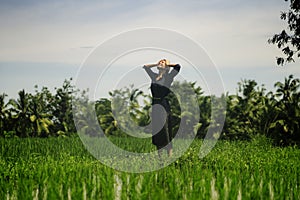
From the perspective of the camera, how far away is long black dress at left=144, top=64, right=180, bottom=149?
7.66 metres

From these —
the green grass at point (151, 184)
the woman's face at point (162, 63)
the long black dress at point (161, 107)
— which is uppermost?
the woman's face at point (162, 63)

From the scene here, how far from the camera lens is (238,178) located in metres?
5.32

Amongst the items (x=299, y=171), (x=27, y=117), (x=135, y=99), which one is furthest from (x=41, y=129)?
(x=299, y=171)

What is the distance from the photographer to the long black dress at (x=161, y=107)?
25.1ft

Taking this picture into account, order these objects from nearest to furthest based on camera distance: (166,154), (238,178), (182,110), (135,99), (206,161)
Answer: (238,178) < (206,161) < (166,154) < (135,99) < (182,110)

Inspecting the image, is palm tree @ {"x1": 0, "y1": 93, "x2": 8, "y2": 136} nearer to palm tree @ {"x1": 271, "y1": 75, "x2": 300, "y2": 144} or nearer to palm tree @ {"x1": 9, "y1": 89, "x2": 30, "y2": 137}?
palm tree @ {"x1": 9, "y1": 89, "x2": 30, "y2": 137}

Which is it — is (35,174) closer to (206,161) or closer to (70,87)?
(206,161)

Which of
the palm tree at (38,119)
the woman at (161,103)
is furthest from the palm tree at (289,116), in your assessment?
the palm tree at (38,119)

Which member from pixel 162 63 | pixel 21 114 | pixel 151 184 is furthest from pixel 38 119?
pixel 151 184

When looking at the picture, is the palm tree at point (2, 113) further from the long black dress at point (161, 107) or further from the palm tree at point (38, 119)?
the long black dress at point (161, 107)

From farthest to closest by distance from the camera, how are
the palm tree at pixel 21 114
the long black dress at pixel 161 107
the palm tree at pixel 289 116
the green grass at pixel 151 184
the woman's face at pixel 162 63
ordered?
the palm tree at pixel 21 114 → the palm tree at pixel 289 116 → the woman's face at pixel 162 63 → the long black dress at pixel 161 107 → the green grass at pixel 151 184

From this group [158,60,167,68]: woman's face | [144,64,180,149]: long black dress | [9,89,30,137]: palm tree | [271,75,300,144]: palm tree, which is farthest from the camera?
[9,89,30,137]: palm tree

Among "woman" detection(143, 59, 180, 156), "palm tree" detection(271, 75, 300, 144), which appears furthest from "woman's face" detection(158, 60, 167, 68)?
"palm tree" detection(271, 75, 300, 144)

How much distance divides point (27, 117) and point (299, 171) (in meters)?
9.28
